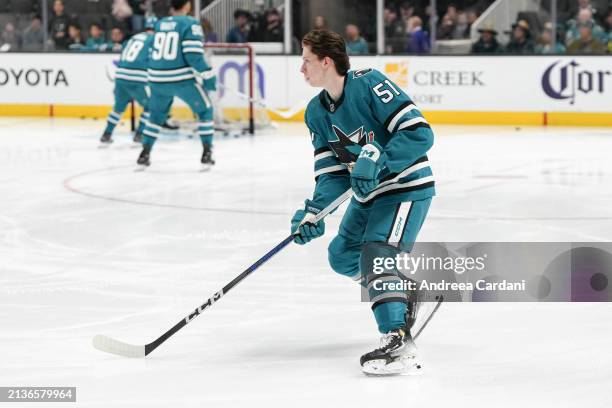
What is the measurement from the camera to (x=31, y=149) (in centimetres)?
1012

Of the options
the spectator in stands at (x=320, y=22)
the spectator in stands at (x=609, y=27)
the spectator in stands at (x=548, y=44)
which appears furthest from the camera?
the spectator in stands at (x=320, y=22)

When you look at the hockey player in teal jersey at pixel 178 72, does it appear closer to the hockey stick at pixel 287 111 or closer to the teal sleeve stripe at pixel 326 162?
the hockey stick at pixel 287 111

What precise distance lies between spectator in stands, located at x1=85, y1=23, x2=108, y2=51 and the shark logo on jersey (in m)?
9.54

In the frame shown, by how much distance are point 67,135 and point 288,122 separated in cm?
225

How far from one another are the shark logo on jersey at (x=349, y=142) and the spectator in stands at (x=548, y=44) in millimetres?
8436

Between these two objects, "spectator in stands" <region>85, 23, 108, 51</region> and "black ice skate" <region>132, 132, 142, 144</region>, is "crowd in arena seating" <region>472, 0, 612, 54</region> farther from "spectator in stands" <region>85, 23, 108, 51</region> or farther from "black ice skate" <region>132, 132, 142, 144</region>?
"spectator in stands" <region>85, 23, 108, 51</region>

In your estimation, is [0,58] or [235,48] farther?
[0,58]

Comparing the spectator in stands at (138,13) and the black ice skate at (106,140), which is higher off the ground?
the spectator in stands at (138,13)

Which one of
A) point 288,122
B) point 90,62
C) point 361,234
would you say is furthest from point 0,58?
point 361,234

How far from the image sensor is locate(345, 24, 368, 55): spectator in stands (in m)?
12.3

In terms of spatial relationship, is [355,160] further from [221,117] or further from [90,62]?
[90,62]

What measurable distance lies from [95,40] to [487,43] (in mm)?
4011

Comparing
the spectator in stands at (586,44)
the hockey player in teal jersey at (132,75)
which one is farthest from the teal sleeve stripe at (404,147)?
the spectator in stands at (586,44)

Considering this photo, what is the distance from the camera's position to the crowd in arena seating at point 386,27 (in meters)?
11.8
